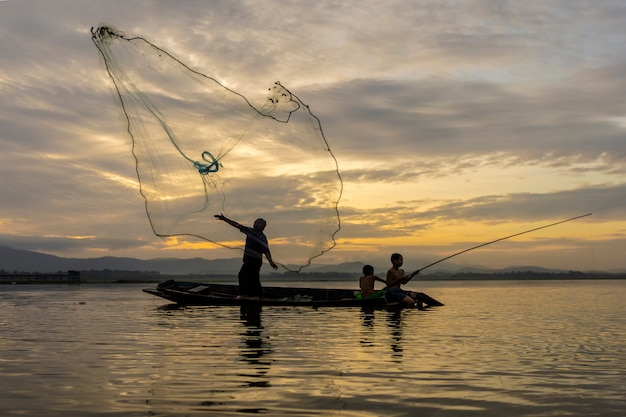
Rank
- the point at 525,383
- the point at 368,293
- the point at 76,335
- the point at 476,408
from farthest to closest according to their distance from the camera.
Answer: the point at 368,293, the point at 76,335, the point at 525,383, the point at 476,408

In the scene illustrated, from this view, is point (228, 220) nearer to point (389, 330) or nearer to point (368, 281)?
point (389, 330)

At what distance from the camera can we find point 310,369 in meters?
13.4

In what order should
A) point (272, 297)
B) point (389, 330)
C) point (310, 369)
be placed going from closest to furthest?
point (310, 369), point (389, 330), point (272, 297)

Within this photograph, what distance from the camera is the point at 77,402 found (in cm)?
1014

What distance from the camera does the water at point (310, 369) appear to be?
9898mm

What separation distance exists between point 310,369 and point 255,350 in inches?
133

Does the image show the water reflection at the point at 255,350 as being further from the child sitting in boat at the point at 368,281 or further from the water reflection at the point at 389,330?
the child sitting in boat at the point at 368,281

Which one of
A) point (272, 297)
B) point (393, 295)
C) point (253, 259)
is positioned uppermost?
point (253, 259)

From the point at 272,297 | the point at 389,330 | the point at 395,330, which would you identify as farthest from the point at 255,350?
the point at 272,297

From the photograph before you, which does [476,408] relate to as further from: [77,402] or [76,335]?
[76,335]

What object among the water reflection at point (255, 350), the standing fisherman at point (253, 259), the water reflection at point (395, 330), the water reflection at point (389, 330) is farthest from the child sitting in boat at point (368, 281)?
the water reflection at point (255, 350)

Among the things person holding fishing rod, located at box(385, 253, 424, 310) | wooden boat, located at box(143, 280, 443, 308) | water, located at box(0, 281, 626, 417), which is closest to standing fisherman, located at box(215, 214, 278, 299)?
wooden boat, located at box(143, 280, 443, 308)

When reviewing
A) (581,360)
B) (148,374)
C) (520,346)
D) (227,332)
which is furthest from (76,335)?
(581,360)

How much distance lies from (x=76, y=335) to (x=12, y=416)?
39.0 feet
